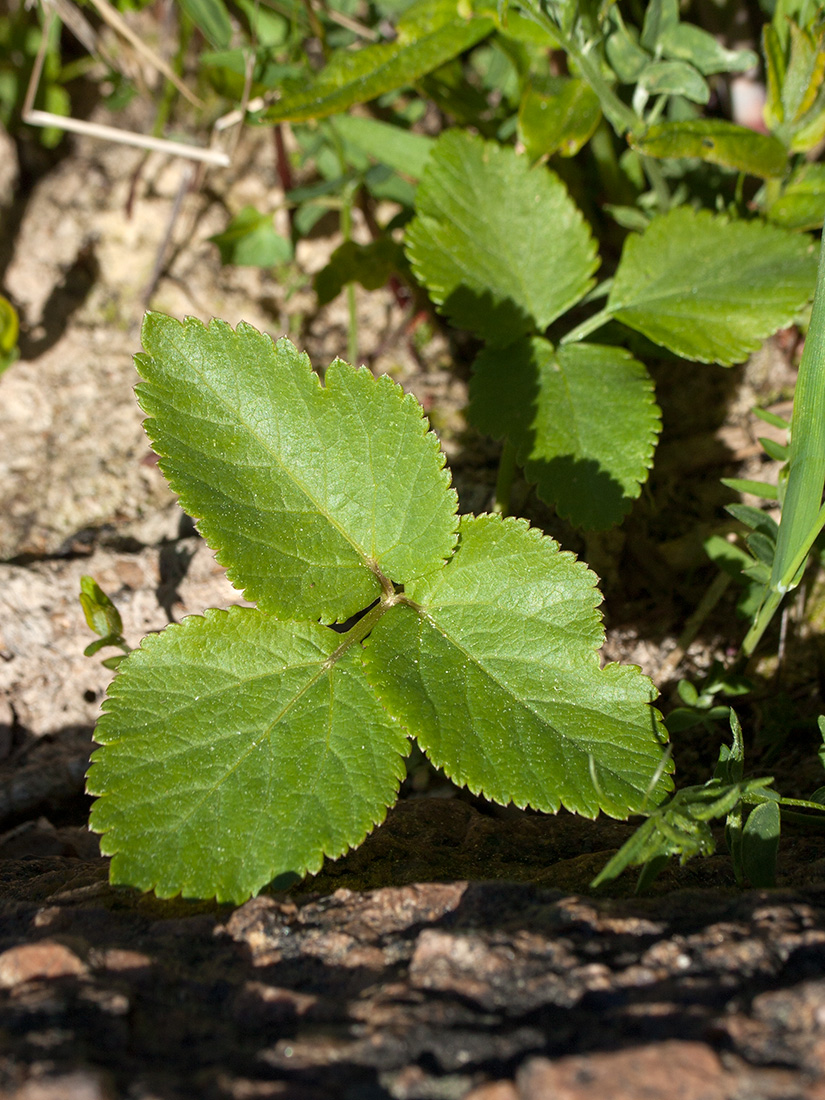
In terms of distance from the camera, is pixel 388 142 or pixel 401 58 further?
pixel 388 142

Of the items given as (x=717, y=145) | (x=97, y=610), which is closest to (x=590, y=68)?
(x=717, y=145)

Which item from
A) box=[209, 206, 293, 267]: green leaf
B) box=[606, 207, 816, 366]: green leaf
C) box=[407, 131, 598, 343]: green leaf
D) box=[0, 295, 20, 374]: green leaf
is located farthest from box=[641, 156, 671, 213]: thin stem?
box=[0, 295, 20, 374]: green leaf

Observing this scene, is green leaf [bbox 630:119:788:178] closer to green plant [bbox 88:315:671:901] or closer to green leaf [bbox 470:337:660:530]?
green leaf [bbox 470:337:660:530]

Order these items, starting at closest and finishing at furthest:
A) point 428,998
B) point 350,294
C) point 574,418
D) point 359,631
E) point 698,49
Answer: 1. point 428,998
2. point 359,631
3. point 574,418
4. point 698,49
5. point 350,294

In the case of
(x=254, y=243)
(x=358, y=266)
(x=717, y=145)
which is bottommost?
(x=358, y=266)

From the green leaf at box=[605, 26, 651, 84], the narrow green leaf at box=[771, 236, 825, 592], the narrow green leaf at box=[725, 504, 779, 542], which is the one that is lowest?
the narrow green leaf at box=[725, 504, 779, 542]

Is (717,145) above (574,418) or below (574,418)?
above

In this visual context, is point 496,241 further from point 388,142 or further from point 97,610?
point 97,610
